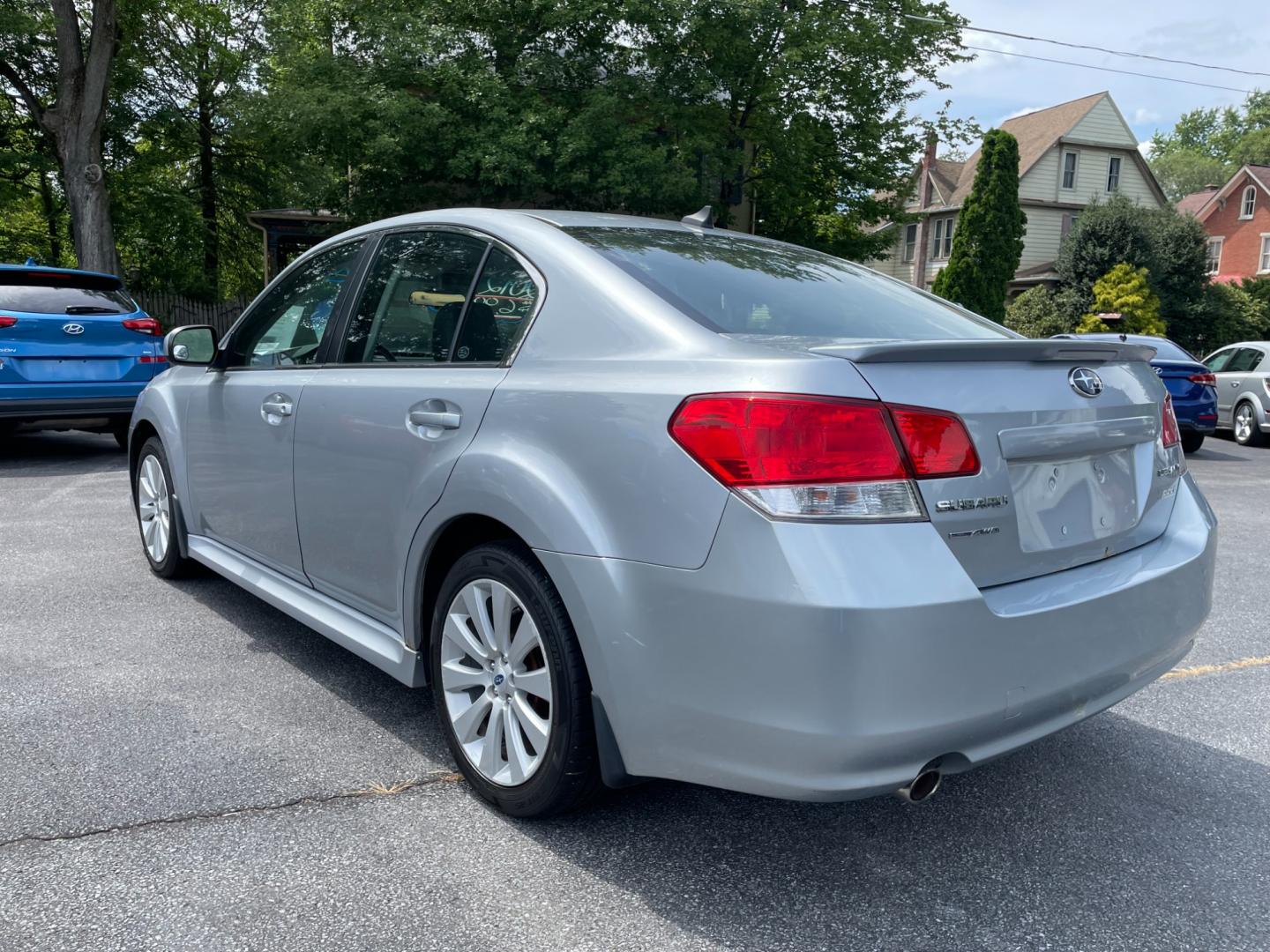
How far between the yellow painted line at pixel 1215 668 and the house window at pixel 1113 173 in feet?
143

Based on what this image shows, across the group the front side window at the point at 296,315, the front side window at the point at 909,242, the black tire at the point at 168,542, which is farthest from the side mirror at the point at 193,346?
the front side window at the point at 909,242

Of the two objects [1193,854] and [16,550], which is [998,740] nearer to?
[1193,854]

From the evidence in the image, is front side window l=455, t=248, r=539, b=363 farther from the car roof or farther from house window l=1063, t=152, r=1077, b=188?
house window l=1063, t=152, r=1077, b=188

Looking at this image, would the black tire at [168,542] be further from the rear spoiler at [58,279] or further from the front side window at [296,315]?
the rear spoiler at [58,279]

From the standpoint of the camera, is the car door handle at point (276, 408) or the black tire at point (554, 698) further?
the car door handle at point (276, 408)

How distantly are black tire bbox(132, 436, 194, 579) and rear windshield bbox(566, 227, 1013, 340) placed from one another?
2619 mm

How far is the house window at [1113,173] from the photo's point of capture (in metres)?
42.5

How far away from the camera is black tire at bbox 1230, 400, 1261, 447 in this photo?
14.6 m

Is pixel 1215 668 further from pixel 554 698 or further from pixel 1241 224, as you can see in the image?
pixel 1241 224

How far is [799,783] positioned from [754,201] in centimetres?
2134

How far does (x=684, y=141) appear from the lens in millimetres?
18969

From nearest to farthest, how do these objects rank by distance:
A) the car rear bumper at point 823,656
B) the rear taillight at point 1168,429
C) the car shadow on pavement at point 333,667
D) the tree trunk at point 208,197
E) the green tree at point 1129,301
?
the car rear bumper at point 823,656 < the rear taillight at point 1168,429 < the car shadow on pavement at point 333,667 < the tree trunk at point 208,197 < the green tree at point 1129,301

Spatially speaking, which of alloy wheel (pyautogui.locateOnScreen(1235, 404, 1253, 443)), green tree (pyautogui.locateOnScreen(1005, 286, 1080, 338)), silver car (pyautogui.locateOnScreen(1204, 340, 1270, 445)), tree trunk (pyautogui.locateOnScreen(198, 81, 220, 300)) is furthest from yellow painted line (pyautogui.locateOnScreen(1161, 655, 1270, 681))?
green tree (pyautogui.locateOnScreen(1005, 286, 1080, 338))

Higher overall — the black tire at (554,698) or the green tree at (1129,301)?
the green tree at (1129,301)
